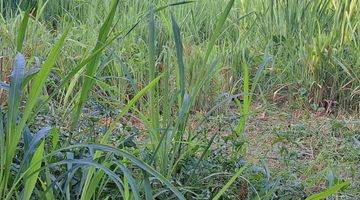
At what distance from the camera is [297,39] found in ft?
14.1

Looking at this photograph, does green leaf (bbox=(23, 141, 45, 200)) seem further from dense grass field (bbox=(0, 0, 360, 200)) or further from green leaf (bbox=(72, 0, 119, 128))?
green leaf (bbox=(72, 0, 119, 128))

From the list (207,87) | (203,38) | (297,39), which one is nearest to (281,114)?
(207,87)

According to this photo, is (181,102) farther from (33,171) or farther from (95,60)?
(33,171)

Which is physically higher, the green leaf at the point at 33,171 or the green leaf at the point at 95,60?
the green leaf at the point at 95,60

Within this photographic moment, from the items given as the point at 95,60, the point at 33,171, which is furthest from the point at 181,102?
the point at 33,171

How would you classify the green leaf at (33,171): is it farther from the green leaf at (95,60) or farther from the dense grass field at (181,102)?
the green leaf at (95,60)

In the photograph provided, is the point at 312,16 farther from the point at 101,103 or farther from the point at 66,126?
the point at 66,126

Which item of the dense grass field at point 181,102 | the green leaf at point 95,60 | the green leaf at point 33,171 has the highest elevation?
the green leaf at point 95,60

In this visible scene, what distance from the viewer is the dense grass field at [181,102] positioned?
2076 millimetres

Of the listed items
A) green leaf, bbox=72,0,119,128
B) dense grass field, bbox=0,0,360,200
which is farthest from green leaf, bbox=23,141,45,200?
green leaf, bbox=72,0,119,128

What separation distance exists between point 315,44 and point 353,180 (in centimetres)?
127

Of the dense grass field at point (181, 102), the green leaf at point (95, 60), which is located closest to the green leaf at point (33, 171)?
the dense grass field at point (181, 102)

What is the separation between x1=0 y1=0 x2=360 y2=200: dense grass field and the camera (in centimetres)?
208

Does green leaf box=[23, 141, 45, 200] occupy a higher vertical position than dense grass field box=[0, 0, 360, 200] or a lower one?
higher
